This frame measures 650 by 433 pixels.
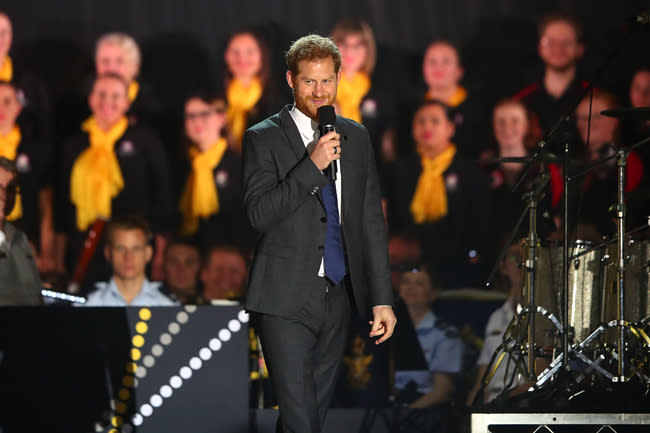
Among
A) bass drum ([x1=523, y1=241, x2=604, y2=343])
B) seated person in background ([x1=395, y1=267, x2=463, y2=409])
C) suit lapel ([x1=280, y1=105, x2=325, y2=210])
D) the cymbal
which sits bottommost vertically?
seated person in background ([x1=395, y1=267, x2=463, y2=409])

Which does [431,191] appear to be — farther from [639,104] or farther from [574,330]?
[574,330]

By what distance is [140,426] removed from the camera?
3.84 meters

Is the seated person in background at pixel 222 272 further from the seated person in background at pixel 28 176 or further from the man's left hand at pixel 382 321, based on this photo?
the man's left hand at pixel 382 321

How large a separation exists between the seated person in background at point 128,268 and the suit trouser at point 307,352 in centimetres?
349

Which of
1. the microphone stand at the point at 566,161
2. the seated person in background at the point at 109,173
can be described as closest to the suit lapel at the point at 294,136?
the microphone stand at the point at 566,161

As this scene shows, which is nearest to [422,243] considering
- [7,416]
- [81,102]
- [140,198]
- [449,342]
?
[449,342]

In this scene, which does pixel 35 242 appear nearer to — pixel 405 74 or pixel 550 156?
pixel 405 74

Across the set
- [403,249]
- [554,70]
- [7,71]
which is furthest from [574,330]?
[7,71]

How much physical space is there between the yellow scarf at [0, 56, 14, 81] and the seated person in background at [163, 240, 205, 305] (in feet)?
5.56

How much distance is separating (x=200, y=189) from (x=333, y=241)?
12.4 ft

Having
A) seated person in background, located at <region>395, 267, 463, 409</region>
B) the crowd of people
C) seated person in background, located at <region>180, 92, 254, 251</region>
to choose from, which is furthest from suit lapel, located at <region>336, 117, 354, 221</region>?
seated person in background, located at <region>180, 92, 254, 251</region>

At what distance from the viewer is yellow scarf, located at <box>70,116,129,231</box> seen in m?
6.34

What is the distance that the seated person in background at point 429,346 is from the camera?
5.61 m

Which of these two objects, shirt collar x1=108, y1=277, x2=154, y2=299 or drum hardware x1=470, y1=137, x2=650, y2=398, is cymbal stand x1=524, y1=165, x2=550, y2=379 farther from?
shirt collar x1=108, y1=277, x2=154, y2=299
